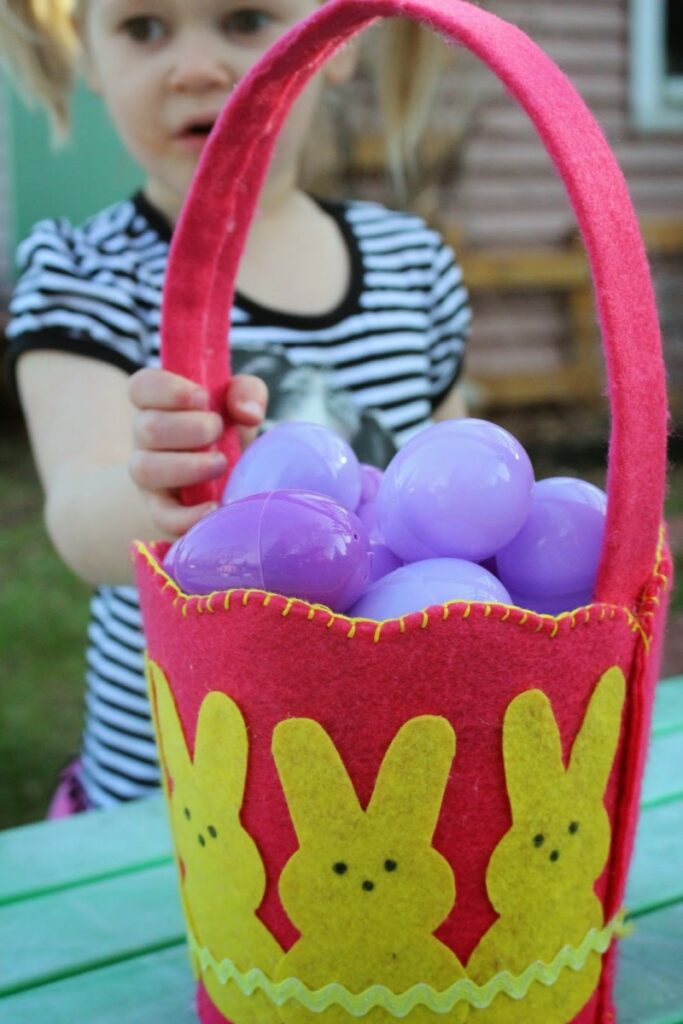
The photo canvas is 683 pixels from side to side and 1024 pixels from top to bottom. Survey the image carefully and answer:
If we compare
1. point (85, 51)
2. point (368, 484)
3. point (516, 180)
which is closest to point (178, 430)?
point (368, 484)

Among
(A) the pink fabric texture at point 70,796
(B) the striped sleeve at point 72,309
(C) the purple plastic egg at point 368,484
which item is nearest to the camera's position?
(C) the purple plastic egg at point 368,484

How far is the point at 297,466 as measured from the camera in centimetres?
70

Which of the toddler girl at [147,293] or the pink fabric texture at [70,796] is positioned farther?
the pink fabric texture at [70,796]

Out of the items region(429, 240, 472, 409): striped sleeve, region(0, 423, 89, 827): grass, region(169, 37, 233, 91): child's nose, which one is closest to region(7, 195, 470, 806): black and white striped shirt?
region(429, 240, 472, 409): striped sleeve

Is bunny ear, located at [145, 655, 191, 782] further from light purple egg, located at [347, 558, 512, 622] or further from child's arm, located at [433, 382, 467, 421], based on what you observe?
child's arm, located at [433, 382, 467, 421]

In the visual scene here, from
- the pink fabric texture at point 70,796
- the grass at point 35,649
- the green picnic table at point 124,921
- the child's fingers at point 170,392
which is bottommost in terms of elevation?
the grass at point 35,649

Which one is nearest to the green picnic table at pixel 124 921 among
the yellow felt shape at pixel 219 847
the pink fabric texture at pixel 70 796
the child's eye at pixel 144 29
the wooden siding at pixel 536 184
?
the yellow felt shape at pixel 219 847

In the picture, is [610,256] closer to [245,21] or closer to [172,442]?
[172,442]

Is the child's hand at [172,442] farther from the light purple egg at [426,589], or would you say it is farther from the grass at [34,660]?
the grass at [34,660]

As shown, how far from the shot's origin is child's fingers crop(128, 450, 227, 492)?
0.75 metres

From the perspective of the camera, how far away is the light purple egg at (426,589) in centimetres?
57

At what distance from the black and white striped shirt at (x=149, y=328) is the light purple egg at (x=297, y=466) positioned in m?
0.50

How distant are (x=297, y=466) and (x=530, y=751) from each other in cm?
24

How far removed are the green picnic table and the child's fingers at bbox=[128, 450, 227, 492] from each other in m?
0.30
